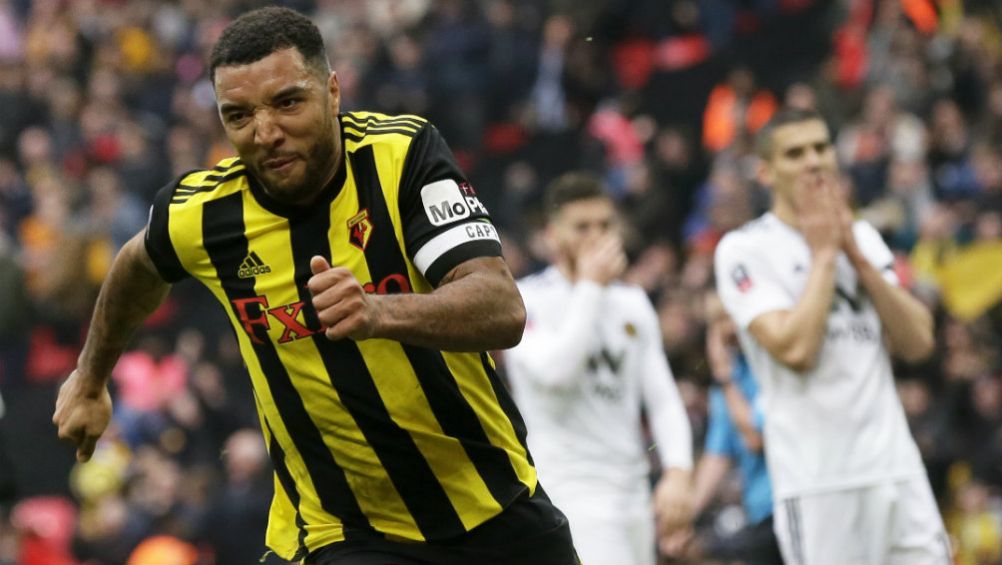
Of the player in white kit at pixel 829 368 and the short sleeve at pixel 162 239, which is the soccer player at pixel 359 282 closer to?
the short sleeve at pixel 162 239

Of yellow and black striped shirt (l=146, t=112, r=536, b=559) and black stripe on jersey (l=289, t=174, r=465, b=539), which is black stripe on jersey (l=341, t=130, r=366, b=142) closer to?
Answer: yellow and black striped shirt (l=146, t=112, r=536, b=559)

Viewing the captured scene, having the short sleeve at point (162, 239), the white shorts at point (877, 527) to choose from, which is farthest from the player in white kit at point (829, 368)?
the short sleeve at point (162, 239)

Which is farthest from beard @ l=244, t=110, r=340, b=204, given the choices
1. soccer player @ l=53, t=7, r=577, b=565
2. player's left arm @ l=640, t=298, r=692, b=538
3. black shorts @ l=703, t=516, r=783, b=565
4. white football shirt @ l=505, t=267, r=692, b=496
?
black shorts @ l=703, t=516, r=783, b=565

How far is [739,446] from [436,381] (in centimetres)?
425

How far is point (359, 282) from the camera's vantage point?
4.28 meters

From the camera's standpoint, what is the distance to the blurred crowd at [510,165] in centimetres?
1236

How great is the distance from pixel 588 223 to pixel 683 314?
4827mm

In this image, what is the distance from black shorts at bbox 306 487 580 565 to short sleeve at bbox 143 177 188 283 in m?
0.91

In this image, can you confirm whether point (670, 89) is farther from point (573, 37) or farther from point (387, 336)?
point (387, 336)

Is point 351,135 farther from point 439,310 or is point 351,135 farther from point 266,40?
point 439,310

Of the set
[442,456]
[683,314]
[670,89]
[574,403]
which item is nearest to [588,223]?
[574,403]

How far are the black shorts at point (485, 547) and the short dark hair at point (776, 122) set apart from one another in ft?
8.30

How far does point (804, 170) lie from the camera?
6.56 metres

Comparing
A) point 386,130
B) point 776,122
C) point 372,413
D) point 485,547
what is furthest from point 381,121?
point 776,122
